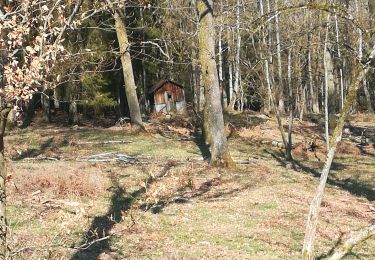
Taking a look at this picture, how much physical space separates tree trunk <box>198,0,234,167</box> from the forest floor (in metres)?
0.75

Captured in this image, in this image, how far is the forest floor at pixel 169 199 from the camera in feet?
30.9

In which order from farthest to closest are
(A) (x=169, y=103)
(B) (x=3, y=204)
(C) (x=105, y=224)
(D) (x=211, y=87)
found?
1. (A) (x=169, y=103)
2. (D) (x=211, y=87)
3. (C) (x=105, y=224)
4. (B) (x=3, y=204)

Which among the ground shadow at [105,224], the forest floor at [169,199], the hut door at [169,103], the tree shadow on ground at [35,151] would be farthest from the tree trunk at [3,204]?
the hut door at [169,103]

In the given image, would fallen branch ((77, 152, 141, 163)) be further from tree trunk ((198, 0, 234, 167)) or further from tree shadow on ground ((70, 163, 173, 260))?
tree trunk ((198, 0, 234, 167))

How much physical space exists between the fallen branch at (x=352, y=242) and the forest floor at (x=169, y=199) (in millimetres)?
1791

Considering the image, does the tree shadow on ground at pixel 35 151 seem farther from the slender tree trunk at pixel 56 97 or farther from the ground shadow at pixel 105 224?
the ground shadow at pixel 105 224

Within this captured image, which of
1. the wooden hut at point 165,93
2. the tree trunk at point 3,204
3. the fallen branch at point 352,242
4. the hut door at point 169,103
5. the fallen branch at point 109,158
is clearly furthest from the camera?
the wooden hut at point 165,93

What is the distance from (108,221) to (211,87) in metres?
7.97

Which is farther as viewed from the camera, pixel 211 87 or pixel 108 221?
pixel 211 87

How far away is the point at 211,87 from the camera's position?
17.6m

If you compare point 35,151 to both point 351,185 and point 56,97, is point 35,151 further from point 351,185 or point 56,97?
point 351,185

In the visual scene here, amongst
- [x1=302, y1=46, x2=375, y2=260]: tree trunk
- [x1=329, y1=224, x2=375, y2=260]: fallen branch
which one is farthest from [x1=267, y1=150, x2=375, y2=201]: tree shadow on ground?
[x1=329, y1=224, x2=375, y2=260]: fallen branch

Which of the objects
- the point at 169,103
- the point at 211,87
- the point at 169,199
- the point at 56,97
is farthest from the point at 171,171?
the point at 169,103

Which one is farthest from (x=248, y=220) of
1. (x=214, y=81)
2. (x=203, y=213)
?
(x=214, y=81)
